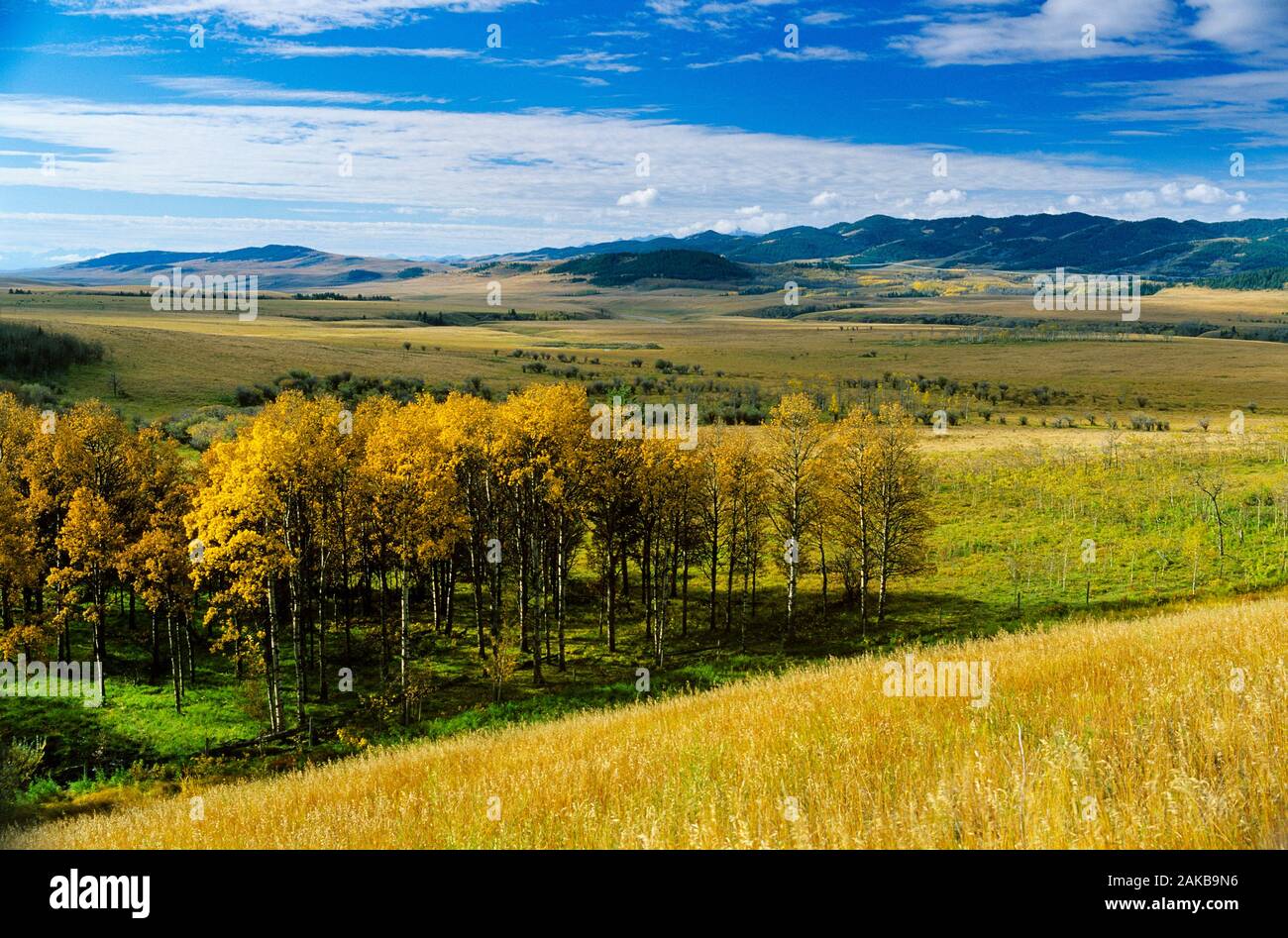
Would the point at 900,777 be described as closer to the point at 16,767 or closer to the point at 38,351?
the point at 16,767

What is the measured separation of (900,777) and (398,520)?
3654cm

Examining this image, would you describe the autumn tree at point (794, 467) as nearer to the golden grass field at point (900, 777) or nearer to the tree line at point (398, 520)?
the tree line at point (398, 520)

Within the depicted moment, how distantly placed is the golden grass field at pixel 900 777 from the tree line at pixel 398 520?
2502 centimetres

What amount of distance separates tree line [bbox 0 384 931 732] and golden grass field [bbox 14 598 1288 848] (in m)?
25.0

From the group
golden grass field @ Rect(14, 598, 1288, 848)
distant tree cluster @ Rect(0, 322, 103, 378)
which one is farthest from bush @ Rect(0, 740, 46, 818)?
distant tree cluster @ Rect(0, 322, 103, 378)

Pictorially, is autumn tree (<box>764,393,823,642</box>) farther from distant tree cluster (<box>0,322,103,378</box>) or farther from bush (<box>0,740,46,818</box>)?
distant tree cluster (<box>0,322,103,378</box>)

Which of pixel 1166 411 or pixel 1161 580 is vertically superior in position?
pixel 1166 411

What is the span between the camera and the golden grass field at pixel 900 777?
608 centimetres

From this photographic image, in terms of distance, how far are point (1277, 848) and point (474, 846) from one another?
6.49m

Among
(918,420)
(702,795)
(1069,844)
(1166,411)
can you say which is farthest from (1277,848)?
(1166,411)

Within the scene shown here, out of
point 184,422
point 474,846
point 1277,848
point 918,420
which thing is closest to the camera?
point 1277,848

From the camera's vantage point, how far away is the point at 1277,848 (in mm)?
5211

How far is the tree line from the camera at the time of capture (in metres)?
38.7
